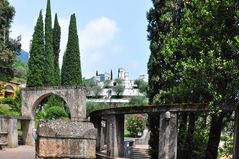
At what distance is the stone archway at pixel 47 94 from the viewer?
28.2 m

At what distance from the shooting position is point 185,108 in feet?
35.7

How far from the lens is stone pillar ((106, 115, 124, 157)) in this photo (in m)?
12.4

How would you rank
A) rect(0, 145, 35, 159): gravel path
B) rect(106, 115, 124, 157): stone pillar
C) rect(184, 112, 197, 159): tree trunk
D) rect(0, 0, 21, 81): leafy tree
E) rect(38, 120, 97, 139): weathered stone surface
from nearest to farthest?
rect(38, 120, 97, 139): weathered stone surface → rect(106, 115, 124, 157): stone pillar → rect(184, 112, 197, 159): tree trunk → rect(0, 145, 35, 159): gravel path → rect(0, 0, 21, 81): leafy tree

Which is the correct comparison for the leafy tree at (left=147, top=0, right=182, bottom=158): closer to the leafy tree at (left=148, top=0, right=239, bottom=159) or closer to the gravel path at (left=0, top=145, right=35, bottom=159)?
the leafy tree at (left=148, top=0, right=239, bottom=159)

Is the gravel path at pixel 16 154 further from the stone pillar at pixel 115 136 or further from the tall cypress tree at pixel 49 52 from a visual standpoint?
the tall cypress tree at pixel 49 52

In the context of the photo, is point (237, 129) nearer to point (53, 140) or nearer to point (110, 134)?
point (110, 134)

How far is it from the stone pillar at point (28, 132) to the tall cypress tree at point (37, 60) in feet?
23.5

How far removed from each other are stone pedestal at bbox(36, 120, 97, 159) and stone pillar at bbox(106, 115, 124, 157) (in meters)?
4.73

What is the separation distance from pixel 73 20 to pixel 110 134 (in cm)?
3339

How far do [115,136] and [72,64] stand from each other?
30.1 metres

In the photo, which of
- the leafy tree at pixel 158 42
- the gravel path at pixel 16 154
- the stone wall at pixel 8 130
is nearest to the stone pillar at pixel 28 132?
the stone wall at pixel 8 130

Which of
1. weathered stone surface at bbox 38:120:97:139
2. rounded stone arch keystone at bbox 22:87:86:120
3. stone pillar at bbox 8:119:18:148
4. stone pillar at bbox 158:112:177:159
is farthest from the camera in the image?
rounded stone arch keystone at bbox 22:87:86:120

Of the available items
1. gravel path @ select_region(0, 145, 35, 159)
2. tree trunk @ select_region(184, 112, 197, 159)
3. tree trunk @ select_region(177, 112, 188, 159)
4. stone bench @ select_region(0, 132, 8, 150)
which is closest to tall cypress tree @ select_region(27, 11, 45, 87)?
stone bench @ select_region(0, 132, 8, 150)

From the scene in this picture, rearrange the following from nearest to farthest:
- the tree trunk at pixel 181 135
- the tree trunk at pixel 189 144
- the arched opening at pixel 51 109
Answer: the tree trunk at pixel 181 135 < the tree trunk at pixel 189 144 < the arched opening at pixel 51 109
